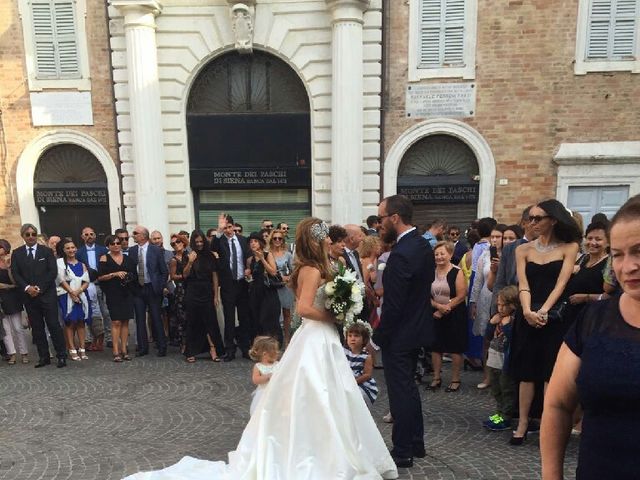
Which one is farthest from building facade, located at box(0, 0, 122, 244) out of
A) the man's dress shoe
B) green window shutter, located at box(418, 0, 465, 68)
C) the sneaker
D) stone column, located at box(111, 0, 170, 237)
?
the sneaker

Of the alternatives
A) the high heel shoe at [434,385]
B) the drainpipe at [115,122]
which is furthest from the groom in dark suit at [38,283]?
the drainpipe at [115,122]

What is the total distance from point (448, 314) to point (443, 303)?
0.14 metres

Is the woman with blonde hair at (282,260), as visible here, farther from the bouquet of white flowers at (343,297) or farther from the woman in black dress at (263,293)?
the bouquet of white flowers at (343,297)

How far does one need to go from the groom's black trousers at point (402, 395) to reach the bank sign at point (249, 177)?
835cm

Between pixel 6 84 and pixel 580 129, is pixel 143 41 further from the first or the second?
pixel 580 129

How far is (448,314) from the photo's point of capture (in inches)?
206

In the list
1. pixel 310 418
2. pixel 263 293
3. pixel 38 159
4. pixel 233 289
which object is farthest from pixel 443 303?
pixel 38 159

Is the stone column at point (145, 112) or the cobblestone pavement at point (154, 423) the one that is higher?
the stone column at point (145, 112)

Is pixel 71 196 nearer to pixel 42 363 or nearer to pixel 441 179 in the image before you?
pixel 42 363

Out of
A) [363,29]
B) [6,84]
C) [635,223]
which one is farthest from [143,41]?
[635,223]

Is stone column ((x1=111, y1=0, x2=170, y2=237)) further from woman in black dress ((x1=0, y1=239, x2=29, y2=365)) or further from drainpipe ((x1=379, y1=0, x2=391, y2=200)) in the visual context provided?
drainpipe ((x1=379, y1=0, x2=391, y2=200))

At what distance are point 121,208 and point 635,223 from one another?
12055 millimetres

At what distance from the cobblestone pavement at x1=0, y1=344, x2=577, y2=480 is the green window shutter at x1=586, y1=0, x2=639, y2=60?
29.4ft

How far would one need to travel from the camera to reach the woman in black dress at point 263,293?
6539 mm
